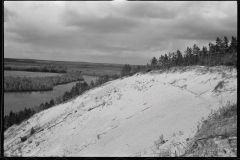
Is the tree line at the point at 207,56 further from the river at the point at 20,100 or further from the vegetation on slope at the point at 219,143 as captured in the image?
the river at the point at 20,100

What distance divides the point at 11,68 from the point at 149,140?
4.90m

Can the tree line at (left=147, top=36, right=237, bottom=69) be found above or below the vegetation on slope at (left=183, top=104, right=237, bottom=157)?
above

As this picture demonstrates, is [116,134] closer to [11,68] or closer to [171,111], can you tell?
[171,111]

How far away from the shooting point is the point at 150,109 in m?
7.66

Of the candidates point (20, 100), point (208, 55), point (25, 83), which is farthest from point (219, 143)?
point (208, 55)

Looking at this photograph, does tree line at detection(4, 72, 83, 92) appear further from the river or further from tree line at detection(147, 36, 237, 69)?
tree line at detection(147, 36, 237, 69)

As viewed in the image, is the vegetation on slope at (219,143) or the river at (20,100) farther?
the river at (20,100)

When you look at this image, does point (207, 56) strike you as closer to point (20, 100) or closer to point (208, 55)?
point (208, 55)

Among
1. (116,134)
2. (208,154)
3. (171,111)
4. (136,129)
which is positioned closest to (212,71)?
(171,111)

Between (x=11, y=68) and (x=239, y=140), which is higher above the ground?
(x=11, y=68)

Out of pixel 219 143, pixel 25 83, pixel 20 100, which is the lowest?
pixel 20 100

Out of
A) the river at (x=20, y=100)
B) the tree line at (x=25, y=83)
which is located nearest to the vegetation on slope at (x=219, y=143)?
the river at (x=20, y=100)

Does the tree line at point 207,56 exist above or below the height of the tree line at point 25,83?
above

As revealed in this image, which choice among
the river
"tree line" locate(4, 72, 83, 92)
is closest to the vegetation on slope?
the river
